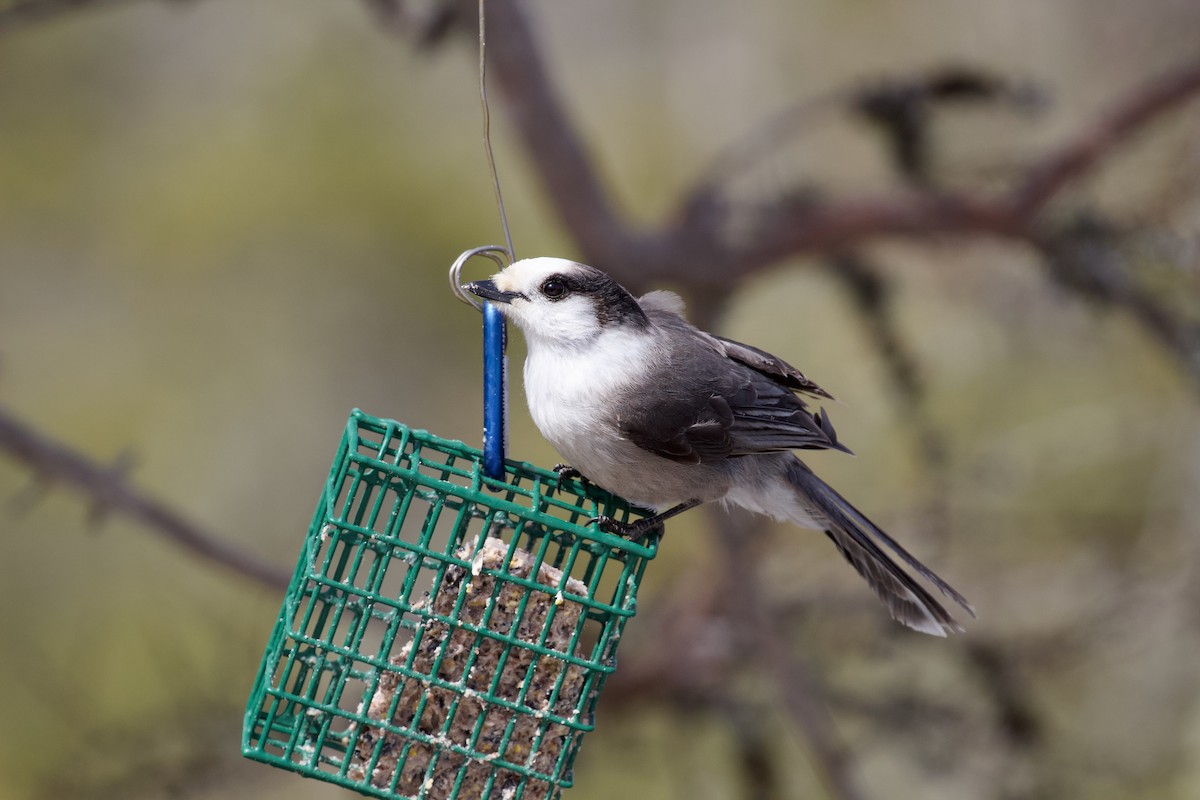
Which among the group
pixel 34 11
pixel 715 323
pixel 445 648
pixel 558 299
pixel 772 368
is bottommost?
pixel 445 648

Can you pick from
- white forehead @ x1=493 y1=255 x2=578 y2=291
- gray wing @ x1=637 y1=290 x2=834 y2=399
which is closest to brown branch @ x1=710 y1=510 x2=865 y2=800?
gray wing @ x1=637 y1=290 x2=834 y2=399

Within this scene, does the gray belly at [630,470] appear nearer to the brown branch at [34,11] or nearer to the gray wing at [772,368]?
the gray wing at [772,368]

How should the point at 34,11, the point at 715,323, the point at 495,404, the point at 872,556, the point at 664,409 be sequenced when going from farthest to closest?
the point at 715,323
the point at 34,11
the point at 872,556
the point at 664,409
the point at 495,404

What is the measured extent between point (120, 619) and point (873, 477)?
4.57 metres

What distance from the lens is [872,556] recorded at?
4512mm

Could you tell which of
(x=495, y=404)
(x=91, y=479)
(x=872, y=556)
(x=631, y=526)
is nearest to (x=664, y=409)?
(x=631, y=526)

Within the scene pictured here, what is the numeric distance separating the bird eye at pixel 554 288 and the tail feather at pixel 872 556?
116 centimetres

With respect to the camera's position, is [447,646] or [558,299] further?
[558,299]

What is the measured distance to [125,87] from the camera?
10016 mm

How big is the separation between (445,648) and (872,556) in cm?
168

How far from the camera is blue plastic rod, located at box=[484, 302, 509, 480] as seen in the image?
349cm

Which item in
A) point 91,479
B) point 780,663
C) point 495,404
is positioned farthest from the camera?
point 780,663

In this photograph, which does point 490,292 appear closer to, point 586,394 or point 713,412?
point 586,394

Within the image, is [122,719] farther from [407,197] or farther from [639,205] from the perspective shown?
[639,205]
